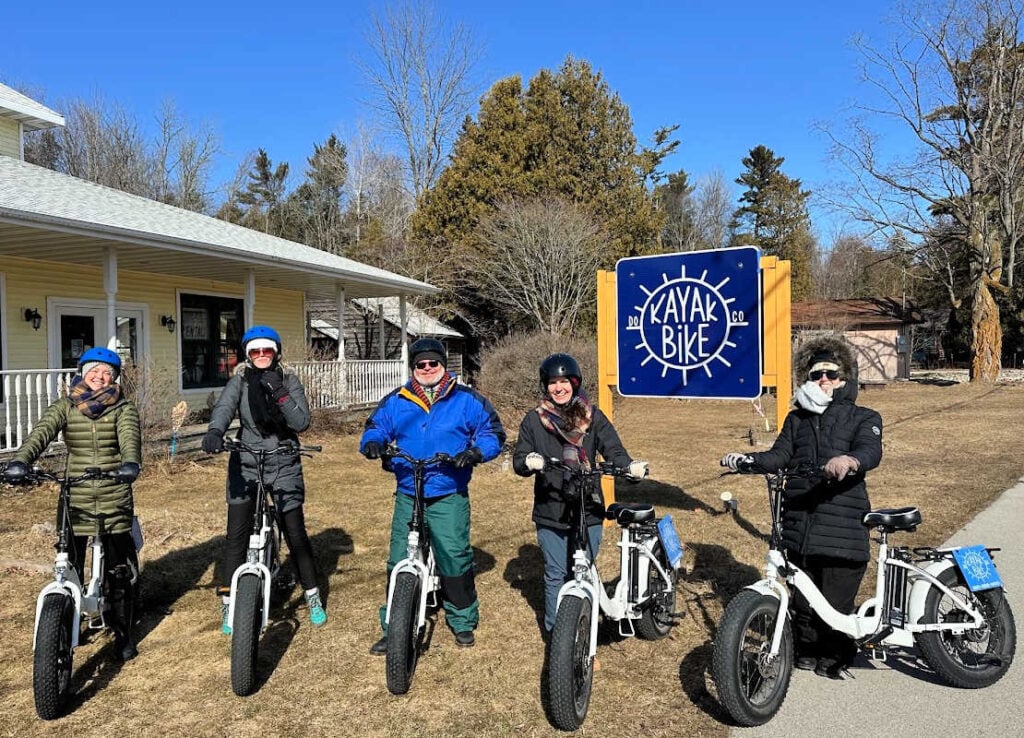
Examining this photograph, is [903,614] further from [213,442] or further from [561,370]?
[213,442]

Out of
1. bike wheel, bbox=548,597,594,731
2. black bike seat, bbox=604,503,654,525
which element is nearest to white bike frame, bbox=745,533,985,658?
black bike seat, bbox=604,503,654,525

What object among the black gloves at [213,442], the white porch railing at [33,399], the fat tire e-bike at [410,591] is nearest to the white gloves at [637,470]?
the fat tire e-bike at [410,591]

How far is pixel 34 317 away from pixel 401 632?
1095 centimetres

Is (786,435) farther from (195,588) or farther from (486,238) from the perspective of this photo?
(486,238)

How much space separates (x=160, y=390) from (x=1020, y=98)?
2941 centimetres

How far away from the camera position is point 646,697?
3438 mm

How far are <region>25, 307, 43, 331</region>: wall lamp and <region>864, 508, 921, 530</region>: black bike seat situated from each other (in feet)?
40.7

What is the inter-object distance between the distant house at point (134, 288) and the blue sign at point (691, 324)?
22.6ft

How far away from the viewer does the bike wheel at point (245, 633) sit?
3383mm

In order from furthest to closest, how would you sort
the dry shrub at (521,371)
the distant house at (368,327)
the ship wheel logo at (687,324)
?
the distant house at (368,327), the dry shrub at (521,371), the ship wheel logo at (687,324)

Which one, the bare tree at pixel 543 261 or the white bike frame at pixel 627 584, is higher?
the bare tree at pixel 543 261

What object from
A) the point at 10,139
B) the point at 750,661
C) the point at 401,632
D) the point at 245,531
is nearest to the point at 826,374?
the point at 750,661

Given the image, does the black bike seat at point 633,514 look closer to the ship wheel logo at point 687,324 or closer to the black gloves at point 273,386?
the black gloves at point 273,386

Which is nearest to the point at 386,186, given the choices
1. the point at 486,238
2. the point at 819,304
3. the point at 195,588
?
the point at 486,238
